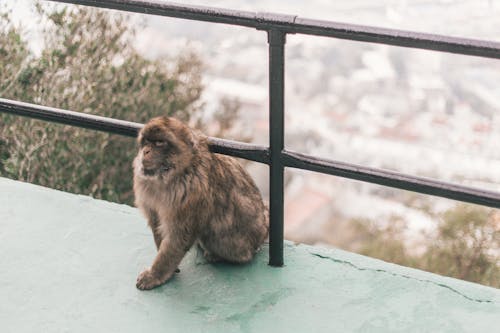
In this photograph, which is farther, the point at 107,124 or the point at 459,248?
the point at 459,248

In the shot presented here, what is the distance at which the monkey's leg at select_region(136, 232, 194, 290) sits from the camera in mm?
2283

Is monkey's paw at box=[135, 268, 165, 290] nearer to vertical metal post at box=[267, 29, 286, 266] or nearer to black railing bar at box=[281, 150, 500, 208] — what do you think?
vertical metal post at box=[267, 29, 286, 266]

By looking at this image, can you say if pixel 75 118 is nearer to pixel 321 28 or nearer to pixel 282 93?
pixel 282 93

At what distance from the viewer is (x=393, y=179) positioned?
2.12 metres

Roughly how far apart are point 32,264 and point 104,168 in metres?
3.62

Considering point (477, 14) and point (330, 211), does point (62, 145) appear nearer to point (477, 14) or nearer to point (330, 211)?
point (330, 211)

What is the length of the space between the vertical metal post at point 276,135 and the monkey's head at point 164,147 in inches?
10.1

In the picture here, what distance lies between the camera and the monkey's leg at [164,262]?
7.49ft

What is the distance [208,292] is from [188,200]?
11.5 inches

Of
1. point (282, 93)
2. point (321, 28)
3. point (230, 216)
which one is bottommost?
point (230, 216)

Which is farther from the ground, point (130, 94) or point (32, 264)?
point (130, 94)

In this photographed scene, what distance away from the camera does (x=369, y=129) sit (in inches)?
525

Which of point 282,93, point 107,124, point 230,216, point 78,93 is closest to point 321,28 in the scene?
point 282,93

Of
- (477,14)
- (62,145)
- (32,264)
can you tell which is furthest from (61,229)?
(477,14)
